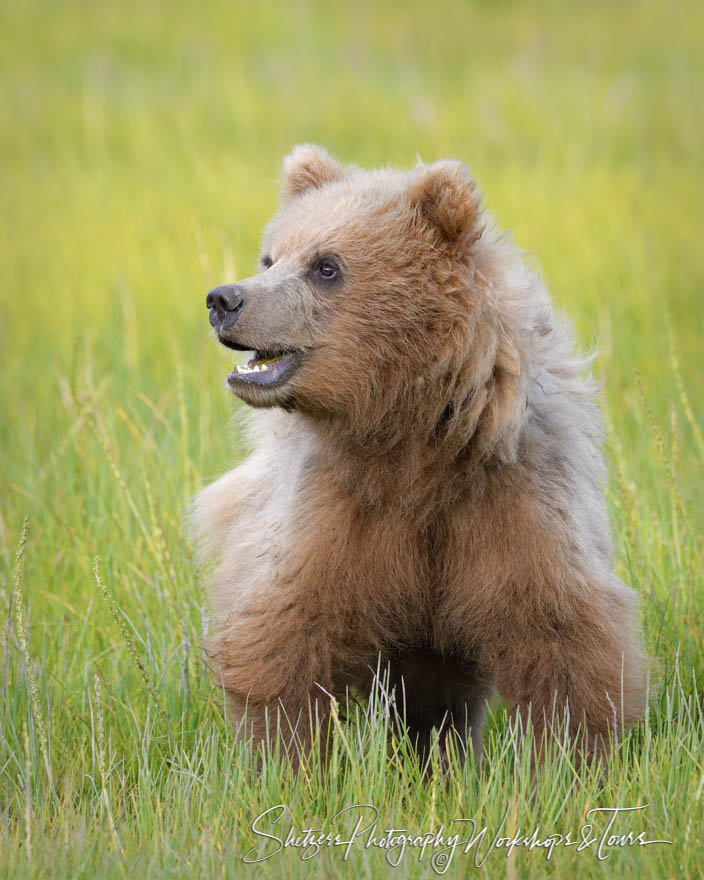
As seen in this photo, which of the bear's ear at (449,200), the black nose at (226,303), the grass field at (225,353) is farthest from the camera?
the bear's ear at (449,200)

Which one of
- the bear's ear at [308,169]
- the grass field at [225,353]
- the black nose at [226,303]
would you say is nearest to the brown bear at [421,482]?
the black nose at [226,303]

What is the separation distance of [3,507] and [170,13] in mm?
13695

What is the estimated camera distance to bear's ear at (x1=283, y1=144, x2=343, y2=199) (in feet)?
12.9

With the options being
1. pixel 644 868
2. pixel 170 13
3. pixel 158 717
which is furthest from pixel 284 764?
pixel 170 13

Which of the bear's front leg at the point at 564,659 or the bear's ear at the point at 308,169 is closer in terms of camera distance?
the bear's front leg at the point at 564,659

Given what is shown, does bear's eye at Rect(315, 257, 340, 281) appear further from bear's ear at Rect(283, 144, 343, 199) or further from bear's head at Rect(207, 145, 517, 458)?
bear's ear at Rect(283, 144, 343, 199)

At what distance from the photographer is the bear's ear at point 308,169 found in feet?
12.9

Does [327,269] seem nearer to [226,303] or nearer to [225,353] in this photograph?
[226,303]

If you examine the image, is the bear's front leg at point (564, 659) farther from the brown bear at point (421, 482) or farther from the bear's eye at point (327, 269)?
the bear's eye at point (327, 269)

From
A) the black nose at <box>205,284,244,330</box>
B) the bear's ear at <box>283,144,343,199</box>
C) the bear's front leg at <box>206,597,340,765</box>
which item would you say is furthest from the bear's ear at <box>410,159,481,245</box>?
the bear's front leg at <box>206,597,340,765</box>

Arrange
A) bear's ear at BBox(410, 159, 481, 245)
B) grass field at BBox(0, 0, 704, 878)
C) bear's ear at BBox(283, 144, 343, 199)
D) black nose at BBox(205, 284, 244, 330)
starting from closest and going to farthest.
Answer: grass field at BBox(0, 0, 704, 878) → black nose at BBox(205, 284, 244, 330) → bear's ear at BBox(410, 159, 481, 245) → bear's ear at BBox(283, 144, 343, 199)

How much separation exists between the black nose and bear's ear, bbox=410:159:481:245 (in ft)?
2.03

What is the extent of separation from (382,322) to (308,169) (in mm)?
794

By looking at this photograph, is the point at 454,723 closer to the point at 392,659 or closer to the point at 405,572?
the point at 392,659
